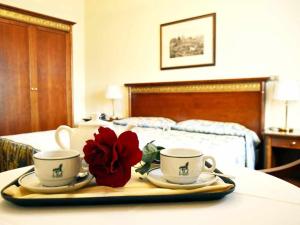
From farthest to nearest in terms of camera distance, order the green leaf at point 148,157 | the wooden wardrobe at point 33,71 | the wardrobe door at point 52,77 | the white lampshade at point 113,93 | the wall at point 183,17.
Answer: the white lampshade at point 113,93, the wardrobe door at point 52,77, the wooden wardrobe at point 33,71, the wall at point 183,17, the green leaf at point 148,157

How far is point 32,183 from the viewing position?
2.23 ft

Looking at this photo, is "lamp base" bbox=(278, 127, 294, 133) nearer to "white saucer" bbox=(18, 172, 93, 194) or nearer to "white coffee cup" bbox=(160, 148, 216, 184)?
"white coffee cup" bbox=(160, 148, 216, 184)

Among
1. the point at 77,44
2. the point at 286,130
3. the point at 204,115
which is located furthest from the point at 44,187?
the point at 77,44

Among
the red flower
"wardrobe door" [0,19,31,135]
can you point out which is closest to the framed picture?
"wardrobe door" [0,19,31,135]

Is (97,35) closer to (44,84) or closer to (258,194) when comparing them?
(44,84)

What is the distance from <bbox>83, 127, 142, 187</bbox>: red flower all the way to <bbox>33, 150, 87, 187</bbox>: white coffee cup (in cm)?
4

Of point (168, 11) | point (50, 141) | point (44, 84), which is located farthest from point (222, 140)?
point (44, 84)

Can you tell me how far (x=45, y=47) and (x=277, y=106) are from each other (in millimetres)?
3089

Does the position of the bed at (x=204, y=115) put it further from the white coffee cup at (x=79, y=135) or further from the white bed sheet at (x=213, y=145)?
the white coffee cup at (x=79, y=135)

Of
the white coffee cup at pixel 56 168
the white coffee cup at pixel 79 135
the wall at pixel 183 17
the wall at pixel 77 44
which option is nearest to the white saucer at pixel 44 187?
the white coffee cup at pixel 56 168

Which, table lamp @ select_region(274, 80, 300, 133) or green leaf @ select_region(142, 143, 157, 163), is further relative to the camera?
table lamp @ select_region(274, 80, 300, 133)

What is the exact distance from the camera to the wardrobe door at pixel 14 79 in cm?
309

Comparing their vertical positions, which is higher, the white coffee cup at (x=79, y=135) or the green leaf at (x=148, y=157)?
the white coffee cup at (x=79, y=135)

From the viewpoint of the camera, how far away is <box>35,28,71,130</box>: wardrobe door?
3.46 meters
